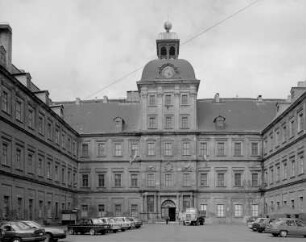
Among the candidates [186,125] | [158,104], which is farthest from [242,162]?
[158,104]

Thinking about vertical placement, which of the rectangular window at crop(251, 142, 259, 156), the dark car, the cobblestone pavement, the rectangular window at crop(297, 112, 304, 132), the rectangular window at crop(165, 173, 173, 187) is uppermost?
the rectangular window at crop(297, 112, 304, 132)

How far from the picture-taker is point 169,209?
7306 cm

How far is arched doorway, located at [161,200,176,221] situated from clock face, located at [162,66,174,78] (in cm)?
1600

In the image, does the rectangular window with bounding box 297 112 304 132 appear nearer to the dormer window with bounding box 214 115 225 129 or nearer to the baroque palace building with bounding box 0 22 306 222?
the baroque palace building with bounding box 0 22 306 222

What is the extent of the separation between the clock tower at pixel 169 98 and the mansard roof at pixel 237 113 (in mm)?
2629

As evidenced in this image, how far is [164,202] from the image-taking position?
72.8 metres

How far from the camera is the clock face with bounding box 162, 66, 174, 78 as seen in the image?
242 ft

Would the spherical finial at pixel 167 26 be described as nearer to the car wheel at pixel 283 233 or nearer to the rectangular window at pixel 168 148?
the rectangular window at pixel 168 148

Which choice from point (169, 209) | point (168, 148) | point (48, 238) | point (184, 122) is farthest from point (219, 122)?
point (48, 238)

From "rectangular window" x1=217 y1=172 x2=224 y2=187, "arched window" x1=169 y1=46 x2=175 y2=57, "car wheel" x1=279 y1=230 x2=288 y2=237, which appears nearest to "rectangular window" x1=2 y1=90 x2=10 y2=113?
"car wheel" x1=279 y1=230 x2=288 y2=237

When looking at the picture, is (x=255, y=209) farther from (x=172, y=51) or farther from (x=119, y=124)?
(x=172, y=51)

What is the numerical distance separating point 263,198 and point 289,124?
17715 mm

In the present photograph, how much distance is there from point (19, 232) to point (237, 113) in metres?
51.1

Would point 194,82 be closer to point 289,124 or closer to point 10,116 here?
point 289,124
